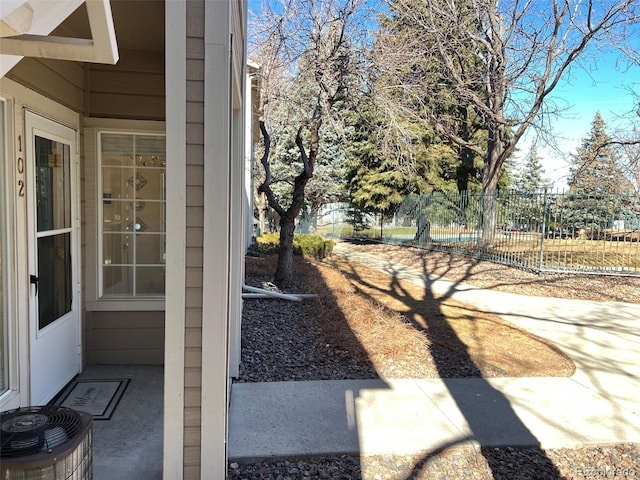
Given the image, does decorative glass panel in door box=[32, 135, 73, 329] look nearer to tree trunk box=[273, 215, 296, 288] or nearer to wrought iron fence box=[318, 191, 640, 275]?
tree trunk box=[273, 215, 296, 288]

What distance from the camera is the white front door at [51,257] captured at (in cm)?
308

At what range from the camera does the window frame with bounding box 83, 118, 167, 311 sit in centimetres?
405

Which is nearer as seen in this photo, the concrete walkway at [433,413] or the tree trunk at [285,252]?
the concrete walkway at [433,413]

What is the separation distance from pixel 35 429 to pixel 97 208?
2.79 meters

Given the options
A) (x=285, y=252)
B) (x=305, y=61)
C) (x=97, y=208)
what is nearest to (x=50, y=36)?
(x=97, y=208)

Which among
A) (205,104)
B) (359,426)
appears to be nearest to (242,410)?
(359,426)

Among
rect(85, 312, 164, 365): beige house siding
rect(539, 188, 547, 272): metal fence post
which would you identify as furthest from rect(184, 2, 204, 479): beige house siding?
rect(539, 188, 547, 272): metal fence post

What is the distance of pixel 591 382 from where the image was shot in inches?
175

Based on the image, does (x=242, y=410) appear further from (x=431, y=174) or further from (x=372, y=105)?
(x=431, y=174)

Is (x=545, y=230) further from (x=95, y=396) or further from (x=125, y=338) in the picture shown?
(x=95, y=396)

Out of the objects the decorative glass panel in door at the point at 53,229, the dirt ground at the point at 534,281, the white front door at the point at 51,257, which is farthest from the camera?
the dirt ground at the point at 534,281

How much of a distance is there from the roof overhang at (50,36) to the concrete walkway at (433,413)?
2.46 meters

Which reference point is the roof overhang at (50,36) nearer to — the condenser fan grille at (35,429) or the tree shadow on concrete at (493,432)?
the condenser fan grille at (35,429)

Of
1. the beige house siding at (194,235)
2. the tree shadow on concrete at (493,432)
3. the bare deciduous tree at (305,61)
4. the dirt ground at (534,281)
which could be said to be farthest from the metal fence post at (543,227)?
the beige house siding at (194,235)
